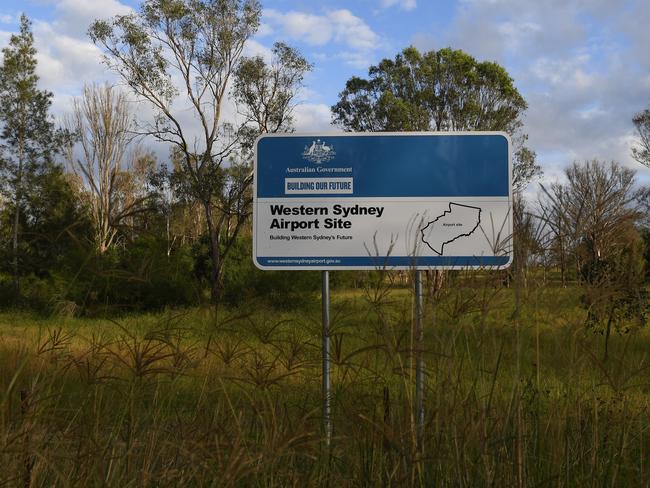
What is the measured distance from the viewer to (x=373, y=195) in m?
3.75

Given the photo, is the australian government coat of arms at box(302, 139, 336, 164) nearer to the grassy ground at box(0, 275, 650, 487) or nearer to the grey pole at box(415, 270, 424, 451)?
the grassy ground at box(0, 275, 650, 487)

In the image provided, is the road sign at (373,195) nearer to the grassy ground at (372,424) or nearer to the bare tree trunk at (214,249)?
the grassy ground at (372,424)

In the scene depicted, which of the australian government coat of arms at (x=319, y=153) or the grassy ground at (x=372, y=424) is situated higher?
the australian government coat of arms at (x=319, y=153)

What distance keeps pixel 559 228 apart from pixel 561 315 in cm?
38

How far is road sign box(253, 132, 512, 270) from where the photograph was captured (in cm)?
368

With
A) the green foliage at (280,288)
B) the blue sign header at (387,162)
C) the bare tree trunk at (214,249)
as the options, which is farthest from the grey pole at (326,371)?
the bare tree trunk at (214,249)

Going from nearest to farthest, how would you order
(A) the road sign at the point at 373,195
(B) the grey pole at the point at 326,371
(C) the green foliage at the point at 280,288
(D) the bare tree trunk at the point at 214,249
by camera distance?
(B) the grey pole at the point at 326,371
(A) the road sign at the point at 373,195
(C) the green foliage at the point at 280,288
(D) the bare tree trunk at the point at 214,249

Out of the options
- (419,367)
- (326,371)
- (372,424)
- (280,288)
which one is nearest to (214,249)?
(280,288)

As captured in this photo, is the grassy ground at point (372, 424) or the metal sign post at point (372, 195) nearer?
the grassy ground at point (372, 424)

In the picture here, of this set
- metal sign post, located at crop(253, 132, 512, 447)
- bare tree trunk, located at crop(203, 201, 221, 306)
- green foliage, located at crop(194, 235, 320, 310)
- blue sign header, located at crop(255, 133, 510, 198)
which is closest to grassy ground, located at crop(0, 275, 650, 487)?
metal sign post, located at crop(253, 132, 512, 447)

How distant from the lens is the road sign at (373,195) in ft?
12.1

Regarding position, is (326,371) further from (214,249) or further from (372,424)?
(214,249)

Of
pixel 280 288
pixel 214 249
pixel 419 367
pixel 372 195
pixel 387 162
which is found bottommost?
pixel 280 288

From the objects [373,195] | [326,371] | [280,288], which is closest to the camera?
[326,371]
